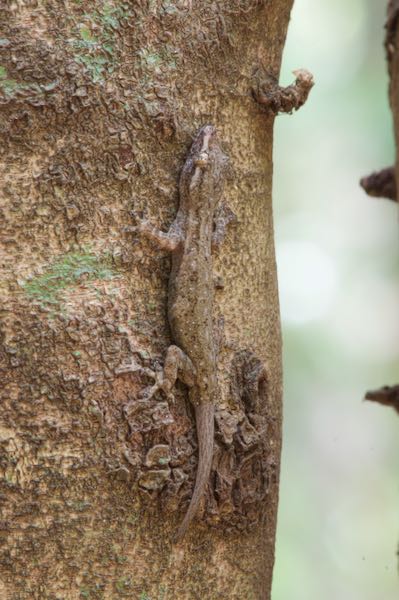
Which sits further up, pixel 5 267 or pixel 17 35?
pixel 17 35

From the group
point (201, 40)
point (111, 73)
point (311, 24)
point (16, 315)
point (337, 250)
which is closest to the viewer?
point (16, 315)

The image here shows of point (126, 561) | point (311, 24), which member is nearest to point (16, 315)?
point (126, 561)

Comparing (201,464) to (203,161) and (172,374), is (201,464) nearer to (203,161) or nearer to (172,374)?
(172,374)

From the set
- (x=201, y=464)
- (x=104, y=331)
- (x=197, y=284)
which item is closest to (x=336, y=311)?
(x=197, y=284)

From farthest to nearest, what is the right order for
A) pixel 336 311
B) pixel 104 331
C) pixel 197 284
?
1. pixel 336 311
2. pixel 197 284
3. pixel 104 331

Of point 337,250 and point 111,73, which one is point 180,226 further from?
point 337,250
